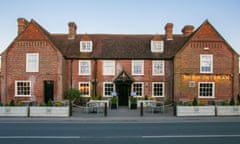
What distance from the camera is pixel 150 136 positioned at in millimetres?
9094

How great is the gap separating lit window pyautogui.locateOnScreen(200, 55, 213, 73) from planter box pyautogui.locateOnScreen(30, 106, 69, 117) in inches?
624

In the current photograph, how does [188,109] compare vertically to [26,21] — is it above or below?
below

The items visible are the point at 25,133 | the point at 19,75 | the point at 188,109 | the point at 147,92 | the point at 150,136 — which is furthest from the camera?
the point at 147,92

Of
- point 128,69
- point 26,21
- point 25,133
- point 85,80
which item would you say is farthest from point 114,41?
point 25,133

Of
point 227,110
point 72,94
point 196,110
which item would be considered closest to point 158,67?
point 196,110

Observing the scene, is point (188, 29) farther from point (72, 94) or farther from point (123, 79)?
point (72, 94)

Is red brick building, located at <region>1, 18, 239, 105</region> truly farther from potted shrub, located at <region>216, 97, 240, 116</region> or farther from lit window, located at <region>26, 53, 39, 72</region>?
potted shrub, located at <region>216, 97, 240, 116</region>

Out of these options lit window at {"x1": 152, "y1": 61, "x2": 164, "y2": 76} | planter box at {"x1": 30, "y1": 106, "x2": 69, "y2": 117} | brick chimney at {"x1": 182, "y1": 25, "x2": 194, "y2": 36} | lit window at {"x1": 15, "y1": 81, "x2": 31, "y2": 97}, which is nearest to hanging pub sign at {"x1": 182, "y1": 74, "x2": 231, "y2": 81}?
lit window at {"x1": 152, "y1": 61, "x2": 164, "y2": 76}

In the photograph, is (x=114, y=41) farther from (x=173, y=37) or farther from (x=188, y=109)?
(x=188, y=109)

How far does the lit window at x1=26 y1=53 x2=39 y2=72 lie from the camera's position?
71.4 ft

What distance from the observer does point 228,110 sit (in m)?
15.9

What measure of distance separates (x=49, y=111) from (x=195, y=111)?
1171 cm

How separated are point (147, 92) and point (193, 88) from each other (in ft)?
17.3

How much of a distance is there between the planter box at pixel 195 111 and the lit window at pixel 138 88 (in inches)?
320
